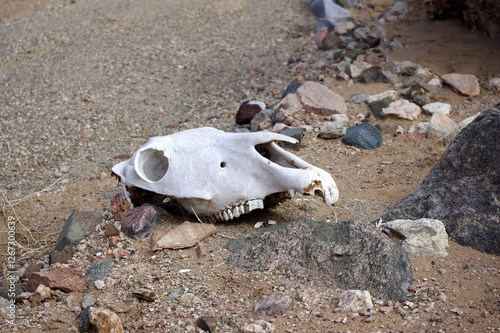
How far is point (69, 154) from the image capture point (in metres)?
5.50

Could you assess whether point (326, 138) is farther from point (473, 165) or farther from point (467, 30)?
point (467, 30)

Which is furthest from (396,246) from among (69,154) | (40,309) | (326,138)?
(69,154)

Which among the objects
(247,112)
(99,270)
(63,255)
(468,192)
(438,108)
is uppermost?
(468,192)

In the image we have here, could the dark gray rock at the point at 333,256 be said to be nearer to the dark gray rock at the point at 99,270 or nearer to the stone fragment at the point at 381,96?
the dark gray rock at the point at 99,270

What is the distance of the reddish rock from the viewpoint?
3.34 metres

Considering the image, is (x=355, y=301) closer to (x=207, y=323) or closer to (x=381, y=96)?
(x=207, y=323)

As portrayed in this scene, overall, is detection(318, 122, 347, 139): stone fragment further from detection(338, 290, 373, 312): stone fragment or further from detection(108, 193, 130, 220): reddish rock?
detection(338, 290, 373, 312): stone fragment

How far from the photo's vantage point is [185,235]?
305 cm

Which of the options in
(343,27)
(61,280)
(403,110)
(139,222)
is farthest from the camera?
(343,27)

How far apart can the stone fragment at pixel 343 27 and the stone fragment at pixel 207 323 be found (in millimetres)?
6462

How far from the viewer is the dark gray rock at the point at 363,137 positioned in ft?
15.5

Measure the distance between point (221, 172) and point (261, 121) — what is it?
239cm

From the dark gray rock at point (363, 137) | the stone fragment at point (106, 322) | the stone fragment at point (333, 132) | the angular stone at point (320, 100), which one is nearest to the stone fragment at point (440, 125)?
the dark gray rock at point (363, 137)

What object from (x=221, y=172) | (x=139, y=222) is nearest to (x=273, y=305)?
(x=221, y=172)
